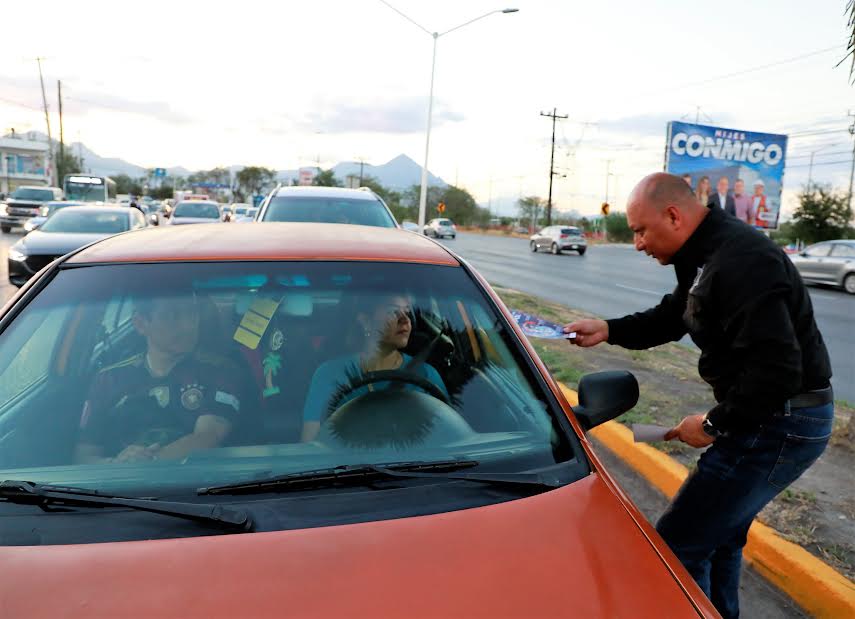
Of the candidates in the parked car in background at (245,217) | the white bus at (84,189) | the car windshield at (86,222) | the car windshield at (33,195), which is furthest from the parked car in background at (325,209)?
the car windshield at (33,195)

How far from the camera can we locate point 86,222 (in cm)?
1250

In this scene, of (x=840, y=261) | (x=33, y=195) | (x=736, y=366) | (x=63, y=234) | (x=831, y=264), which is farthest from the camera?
(x=33, y=195)

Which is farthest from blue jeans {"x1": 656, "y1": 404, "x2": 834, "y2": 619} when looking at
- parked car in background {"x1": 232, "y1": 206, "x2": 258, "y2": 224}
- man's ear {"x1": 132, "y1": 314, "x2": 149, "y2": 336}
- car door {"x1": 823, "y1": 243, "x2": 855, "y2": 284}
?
car door {"x1": 823, "y1": 243, "x2": 855, "y2": 284}

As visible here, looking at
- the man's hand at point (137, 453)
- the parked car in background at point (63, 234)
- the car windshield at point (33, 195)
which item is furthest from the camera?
the car windshield at point (33, 195)

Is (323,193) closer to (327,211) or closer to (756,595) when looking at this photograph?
(327,211)

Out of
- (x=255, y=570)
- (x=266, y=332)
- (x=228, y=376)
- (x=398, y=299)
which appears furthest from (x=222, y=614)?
(x=398, y=299)

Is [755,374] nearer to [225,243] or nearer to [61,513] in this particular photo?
[225,243]

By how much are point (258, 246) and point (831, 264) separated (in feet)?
71.4

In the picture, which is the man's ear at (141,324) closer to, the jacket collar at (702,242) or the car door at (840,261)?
the jacket collar at (702,242)

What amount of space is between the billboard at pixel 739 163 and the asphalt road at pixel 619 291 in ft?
50.0

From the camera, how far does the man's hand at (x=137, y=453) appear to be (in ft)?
6.21

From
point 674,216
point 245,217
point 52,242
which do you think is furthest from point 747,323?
point 245,217

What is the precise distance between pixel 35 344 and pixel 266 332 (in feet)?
2.36

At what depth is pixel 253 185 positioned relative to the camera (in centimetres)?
9719
